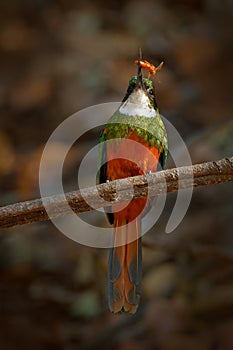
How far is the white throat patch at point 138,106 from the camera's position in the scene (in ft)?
8.64

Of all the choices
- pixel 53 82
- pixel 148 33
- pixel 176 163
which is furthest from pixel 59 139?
pixel 176 163

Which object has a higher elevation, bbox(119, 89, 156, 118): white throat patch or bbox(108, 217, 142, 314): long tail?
bbox(119, 89, 156, 118): white throat patch

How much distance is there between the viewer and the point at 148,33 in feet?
18.0

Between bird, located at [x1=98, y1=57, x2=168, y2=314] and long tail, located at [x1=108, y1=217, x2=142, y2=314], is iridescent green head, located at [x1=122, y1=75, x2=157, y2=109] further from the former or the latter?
long tail, located at [x1=108, y1=217, x2=142, y2=314]

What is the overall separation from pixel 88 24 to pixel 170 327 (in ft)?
8.44

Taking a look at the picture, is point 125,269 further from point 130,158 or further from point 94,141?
point 94,141

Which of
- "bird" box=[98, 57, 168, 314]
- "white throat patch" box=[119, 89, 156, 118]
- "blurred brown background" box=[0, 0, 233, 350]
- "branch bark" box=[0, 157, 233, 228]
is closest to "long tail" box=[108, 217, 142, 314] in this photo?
"bird" box=[98, 57, 168, 314]

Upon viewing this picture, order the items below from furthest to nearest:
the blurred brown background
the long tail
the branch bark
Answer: the blurred brown background → the long tail → the branch bark

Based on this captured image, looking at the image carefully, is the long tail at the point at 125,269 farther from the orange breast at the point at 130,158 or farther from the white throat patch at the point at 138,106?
the white throat patch at the point at 138,106

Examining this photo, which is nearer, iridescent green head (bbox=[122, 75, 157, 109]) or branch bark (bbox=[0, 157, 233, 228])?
branch bark (bbox=[0, 157, 233, 228])

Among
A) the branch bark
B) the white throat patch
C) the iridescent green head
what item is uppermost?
the iridescent green head

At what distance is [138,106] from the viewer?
104 inches

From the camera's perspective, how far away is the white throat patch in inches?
104

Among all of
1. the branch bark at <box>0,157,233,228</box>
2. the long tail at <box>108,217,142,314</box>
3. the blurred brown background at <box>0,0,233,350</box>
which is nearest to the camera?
the branch bark at <box>0,157,233,228</box>
